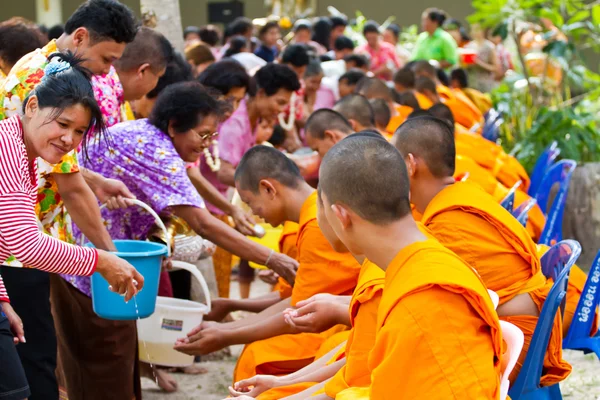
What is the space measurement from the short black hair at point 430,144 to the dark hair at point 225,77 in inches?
69.8

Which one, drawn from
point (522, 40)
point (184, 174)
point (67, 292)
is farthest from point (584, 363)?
point (522, 40)

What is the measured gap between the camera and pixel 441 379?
1949 millimetres

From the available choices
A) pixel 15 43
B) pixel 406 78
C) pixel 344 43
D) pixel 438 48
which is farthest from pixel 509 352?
pixel 438 48

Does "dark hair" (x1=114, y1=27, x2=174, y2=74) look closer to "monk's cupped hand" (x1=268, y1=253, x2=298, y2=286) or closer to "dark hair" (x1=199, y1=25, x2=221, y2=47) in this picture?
"monk's cupped hand" (x1=268, y1=253, x2=298, y2=286)

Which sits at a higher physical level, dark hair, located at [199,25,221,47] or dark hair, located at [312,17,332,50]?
dark hair, located at [199,25,221,47]

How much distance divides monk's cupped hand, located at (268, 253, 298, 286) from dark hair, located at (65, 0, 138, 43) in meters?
1.06

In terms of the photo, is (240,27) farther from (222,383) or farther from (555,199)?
(222,383)

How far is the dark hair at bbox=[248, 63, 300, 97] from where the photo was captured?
5.48 meters

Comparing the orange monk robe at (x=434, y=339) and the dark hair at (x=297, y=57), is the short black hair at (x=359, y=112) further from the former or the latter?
the orange monk robe at (x=434, y=339)

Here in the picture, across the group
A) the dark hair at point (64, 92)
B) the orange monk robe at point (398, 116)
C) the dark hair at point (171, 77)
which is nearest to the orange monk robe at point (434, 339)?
Answer: the dark hair at point (64, 92)

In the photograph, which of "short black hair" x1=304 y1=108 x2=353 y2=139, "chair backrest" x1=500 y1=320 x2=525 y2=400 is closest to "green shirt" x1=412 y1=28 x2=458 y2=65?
"short black hair" x1=304 y1=108 x2=353 y2=139

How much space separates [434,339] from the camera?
76.6 inches

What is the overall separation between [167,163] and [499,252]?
1501 millimetres

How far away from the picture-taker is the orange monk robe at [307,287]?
3.33 meters
